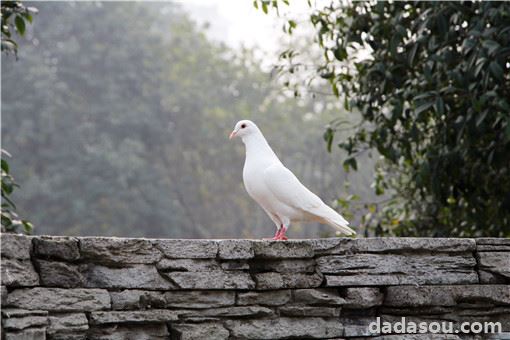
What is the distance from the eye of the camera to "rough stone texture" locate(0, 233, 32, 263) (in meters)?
2.93

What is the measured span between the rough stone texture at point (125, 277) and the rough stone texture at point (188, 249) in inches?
3.5

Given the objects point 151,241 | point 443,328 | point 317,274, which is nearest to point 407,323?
point 443,328

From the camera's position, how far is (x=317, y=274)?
11.6 feet

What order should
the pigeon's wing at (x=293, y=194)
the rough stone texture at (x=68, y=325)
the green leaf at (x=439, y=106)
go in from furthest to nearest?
the green leaf at (x=439, y=106) < the pigeon's wing at (x=293, y=194) < the rough stone texture at (x=68, y=325)

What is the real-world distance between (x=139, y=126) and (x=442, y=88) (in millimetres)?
19273

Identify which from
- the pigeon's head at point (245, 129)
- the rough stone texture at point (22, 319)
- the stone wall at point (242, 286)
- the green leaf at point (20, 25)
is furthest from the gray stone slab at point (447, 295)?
the green leaf at point (20, 25)

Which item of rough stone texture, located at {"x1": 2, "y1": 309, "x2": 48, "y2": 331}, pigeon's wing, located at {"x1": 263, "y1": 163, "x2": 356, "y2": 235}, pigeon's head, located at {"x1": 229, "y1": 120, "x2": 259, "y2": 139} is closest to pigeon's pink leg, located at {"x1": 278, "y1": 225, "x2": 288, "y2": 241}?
pigeon's wing, located at {"x1": 263, "y1": 163, "x2": 356, "y2": 235}

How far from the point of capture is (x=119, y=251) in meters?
3.18

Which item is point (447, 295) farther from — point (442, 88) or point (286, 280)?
point (442, 88)

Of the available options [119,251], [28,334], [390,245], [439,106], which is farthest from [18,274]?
[439,106]

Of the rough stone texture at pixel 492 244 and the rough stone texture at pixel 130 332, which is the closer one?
the rough stone texture at pixel 130 332

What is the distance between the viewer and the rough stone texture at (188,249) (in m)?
3.28

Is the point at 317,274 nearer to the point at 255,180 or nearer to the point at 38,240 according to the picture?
the point at 255,180

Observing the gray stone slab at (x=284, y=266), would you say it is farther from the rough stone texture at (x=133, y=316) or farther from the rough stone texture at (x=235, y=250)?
the rough stone texture at (x=133, y=316)
